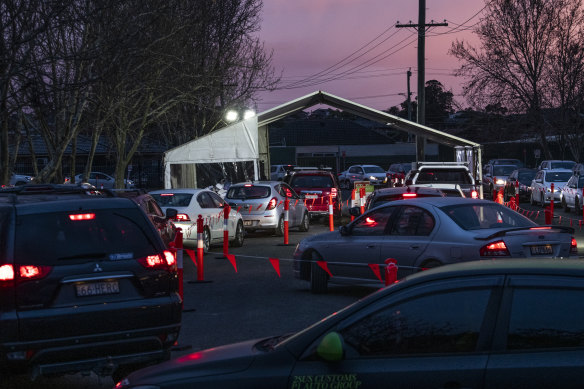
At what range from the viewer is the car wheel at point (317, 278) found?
13.5m

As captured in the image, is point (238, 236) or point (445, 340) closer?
point (445, 340)

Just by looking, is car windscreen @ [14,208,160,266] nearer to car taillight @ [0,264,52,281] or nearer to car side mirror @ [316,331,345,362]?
car taillight @ [0,264,52,281]

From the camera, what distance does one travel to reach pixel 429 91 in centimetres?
12181

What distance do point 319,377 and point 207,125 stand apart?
39.3 metres

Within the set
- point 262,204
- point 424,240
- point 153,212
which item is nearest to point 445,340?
point 424,240

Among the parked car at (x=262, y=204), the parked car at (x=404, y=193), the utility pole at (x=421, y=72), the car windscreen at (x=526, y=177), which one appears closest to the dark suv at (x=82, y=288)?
the parked car at (x=404, y=193)

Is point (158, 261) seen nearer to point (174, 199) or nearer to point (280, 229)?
point (174, 199)

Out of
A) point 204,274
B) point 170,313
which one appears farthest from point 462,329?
point 204,274

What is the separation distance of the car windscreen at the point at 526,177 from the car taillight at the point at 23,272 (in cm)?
3738

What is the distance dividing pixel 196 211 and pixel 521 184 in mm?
25804

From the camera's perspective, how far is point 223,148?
32031 millimetres

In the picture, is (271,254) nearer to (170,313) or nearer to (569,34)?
(170,313)

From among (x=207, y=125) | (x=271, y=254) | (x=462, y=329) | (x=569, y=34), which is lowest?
(x=271, y=254)

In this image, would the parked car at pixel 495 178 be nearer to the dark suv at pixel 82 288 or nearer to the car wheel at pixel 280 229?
the car wheel at pixel 280 229
